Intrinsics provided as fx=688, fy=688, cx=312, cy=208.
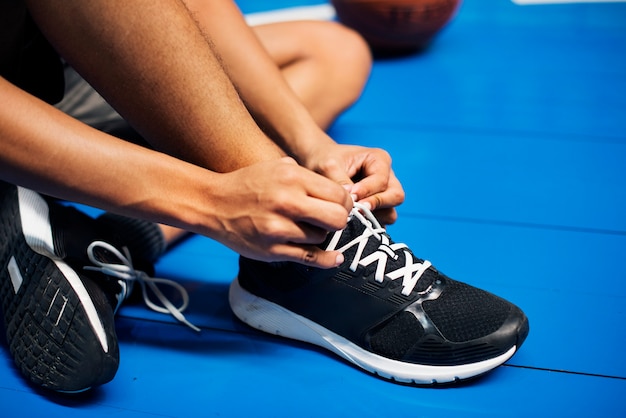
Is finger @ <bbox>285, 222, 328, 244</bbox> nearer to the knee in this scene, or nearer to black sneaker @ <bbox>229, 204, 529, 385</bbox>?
black sneaker @ <bbox>229, 204, 529, 385</bbox>

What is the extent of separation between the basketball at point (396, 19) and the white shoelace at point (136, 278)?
124 centimetres

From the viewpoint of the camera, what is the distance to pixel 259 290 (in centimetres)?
94

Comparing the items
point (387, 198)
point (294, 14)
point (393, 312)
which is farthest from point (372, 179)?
point (294, 14)

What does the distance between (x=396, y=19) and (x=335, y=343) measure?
1365 millimetres

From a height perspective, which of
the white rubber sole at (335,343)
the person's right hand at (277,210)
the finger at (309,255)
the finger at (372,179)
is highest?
the person's right hand at (277,210)

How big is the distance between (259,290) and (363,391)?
20 centimetres

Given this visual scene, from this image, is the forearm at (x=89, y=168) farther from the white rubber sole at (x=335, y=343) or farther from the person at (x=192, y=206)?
the white rubber sole at (x=335, y=343)

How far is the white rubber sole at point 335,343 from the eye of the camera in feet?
2.77

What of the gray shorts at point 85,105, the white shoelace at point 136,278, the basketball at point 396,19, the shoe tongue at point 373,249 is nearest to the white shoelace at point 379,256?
the shoe tongue at point 373,249

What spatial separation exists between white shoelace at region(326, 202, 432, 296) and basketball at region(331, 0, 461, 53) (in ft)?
4.13

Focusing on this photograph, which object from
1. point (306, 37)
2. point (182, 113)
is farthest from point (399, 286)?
point (306, 37)

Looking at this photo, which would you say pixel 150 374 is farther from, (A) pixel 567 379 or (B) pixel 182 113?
(A) pixel 567 379

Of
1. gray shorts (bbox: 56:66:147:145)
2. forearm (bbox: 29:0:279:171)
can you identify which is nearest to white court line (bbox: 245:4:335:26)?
gray shorts (bbox: 56:66:147:145)

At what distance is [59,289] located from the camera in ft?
2.81
